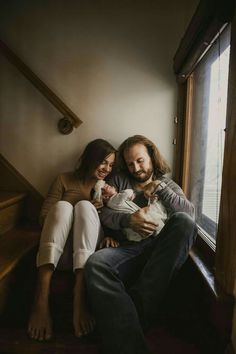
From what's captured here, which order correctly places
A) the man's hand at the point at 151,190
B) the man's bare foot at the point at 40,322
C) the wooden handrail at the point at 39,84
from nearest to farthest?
1. the man's bare foot at the point at 40,322
2. the man's hand at the point at 151,190
3. the wooden handrail at the point at 39,84

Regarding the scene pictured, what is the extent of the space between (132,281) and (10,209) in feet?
3.04

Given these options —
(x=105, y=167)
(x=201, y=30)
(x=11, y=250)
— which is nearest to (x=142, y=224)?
(x=105, y=167)

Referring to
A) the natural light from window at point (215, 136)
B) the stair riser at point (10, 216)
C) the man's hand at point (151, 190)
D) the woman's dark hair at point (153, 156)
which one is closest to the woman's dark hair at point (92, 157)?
the woman's dark hair at point (153, 156)

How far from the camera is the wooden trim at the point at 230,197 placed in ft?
2.93

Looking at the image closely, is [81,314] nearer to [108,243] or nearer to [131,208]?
[108,243]

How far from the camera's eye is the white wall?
1.79 metres

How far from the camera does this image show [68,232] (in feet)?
4.19

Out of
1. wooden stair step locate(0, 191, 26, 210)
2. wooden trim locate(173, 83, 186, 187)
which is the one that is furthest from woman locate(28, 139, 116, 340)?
wooden trim locate(173, 83, 186, 187)

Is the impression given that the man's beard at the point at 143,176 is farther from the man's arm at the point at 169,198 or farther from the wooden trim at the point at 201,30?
the wooden trim at the point at 201,30

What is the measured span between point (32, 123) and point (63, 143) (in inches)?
10.7

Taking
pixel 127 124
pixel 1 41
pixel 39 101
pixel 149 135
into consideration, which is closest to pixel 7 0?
pixel 1 41

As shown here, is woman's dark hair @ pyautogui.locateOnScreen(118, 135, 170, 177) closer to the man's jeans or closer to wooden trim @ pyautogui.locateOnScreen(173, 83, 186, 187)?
wooden trim @ pyautogui.locateOnScreen(173, 83, 186, 187)

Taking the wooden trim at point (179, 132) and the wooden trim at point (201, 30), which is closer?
the wooden trim at point (201, 30)

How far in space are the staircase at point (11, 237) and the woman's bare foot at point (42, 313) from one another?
0.54 feet
